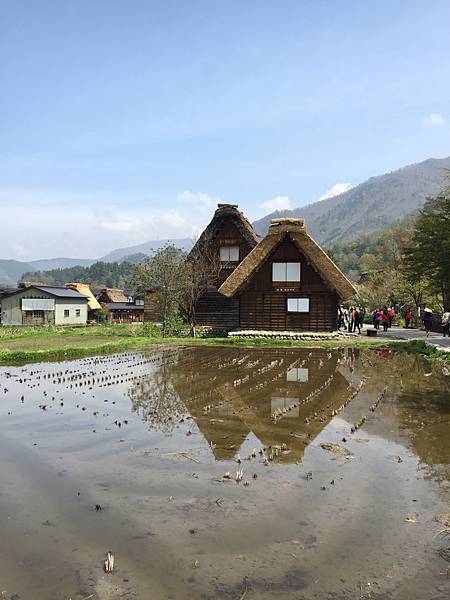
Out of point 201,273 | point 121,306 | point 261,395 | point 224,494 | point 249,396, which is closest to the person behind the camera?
point 224,494

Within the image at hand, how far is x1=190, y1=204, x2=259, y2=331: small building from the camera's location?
31531mm

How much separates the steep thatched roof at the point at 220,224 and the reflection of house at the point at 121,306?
2685 centimetres

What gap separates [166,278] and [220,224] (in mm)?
7967

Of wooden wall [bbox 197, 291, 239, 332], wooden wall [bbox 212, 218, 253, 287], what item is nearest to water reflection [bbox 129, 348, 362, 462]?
wooden wall [bbox 197, 291, 239, 332]

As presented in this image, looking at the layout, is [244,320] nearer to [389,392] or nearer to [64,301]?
[389,392]

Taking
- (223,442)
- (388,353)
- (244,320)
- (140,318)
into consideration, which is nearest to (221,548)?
(223,442)

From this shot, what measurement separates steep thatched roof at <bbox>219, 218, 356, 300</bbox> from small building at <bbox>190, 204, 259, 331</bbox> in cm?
439

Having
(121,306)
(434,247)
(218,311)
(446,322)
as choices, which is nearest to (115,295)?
(121,306)

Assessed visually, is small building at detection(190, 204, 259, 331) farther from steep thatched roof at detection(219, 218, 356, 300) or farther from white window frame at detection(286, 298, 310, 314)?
white window frame at detection(286, 298, 310, 314)

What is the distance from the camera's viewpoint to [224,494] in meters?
5.39

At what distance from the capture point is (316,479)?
5.88 metres

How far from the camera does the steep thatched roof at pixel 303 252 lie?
2544 cm

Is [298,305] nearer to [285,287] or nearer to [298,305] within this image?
[298,305]

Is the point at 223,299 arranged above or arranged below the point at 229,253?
below
